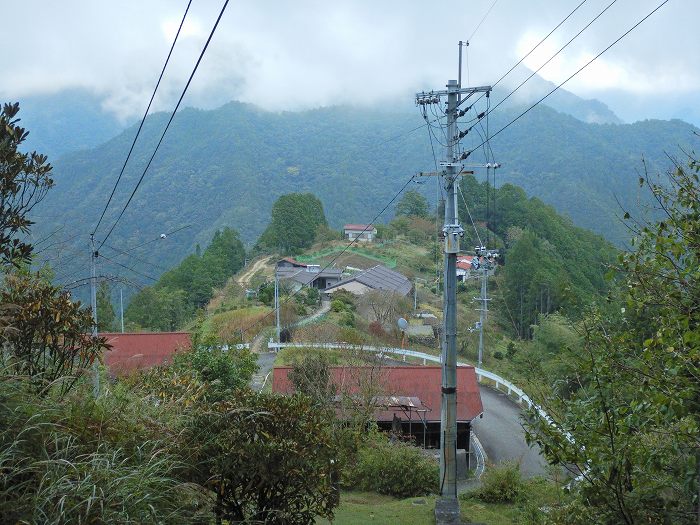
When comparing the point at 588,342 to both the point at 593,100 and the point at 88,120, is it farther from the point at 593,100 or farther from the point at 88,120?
the point at 593,100

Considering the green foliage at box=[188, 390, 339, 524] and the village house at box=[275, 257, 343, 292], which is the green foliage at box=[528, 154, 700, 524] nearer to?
the green foliage at box=[188, 390, 339, 524]

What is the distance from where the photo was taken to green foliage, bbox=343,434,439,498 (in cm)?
1170

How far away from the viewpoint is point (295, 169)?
86.5 m

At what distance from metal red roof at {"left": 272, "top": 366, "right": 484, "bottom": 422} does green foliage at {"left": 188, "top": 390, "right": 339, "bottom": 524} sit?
9.33 metres

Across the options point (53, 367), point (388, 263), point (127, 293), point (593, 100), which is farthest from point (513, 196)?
point (593, 100)

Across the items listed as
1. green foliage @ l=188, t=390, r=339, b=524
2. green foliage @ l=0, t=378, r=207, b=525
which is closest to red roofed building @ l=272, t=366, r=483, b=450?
green foliage @ l=188, t=390, r=339, b=524

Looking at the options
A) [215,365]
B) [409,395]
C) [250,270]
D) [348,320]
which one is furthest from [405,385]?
[250,270]

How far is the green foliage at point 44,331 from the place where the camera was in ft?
18.0

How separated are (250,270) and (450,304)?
119 feet

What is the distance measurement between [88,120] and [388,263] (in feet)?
383

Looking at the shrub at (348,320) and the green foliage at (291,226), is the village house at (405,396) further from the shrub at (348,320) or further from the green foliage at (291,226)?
the green foliage at (291,226)

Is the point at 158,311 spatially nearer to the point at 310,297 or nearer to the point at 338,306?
the point at 310,297

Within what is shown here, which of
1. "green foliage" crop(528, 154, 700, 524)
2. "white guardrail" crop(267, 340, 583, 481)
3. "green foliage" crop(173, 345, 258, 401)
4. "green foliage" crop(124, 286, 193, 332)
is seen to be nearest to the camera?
"green foliage" crop(528, 154, 700, 524)

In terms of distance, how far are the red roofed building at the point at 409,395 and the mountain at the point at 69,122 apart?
107168mm
